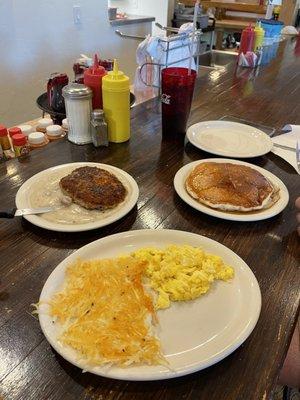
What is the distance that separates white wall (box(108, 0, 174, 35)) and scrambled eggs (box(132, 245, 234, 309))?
4.12 meters

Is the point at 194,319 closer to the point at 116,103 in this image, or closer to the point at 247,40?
the point at 116,103

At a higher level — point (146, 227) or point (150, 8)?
point (150, 8)

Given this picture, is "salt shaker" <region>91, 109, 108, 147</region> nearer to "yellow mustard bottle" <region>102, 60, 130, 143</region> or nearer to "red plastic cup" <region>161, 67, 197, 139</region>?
"yellow mustard bottle" <region>102, 60, 130, 143</region>

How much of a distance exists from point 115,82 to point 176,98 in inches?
9.7

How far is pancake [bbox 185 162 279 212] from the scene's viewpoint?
879mm

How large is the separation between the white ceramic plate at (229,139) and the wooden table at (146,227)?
0.16ft

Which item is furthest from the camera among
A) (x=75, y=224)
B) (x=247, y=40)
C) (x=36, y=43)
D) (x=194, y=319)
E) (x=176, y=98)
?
(x=36, y=43)

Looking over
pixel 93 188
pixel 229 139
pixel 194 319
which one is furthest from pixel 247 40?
pixel 194 319

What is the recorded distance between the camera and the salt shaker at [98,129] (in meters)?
1.14

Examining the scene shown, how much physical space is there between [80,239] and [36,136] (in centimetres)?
65

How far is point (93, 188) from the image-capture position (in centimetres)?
88

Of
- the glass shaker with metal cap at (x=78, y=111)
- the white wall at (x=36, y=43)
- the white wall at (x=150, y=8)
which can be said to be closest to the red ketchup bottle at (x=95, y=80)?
the glass shaker with metal cap at (x=78, y=111)

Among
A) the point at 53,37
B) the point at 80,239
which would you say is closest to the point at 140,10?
the point at 53,37

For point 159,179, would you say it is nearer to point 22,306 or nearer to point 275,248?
point 275,248
